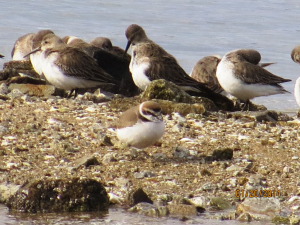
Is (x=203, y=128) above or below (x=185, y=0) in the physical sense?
below

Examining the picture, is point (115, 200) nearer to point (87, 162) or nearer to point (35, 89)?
point (87, 162)

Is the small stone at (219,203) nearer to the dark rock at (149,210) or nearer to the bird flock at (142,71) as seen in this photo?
the dark rock at (149,210)

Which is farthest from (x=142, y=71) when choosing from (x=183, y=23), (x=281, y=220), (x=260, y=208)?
(x=183, y=23)

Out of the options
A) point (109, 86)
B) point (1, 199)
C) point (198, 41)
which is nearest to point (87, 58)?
point (109, 86)

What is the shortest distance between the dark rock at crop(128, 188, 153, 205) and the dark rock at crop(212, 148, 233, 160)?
131 centimetres

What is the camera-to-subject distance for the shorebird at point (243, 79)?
10156 mm

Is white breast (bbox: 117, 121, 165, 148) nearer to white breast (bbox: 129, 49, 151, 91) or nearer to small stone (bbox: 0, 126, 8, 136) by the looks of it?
small stone (bbox: 0, 126, 8, 136)

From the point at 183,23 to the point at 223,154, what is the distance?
13.5 metres

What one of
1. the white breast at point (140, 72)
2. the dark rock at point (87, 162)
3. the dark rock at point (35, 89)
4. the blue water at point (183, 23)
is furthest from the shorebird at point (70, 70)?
the blue water at point (183, 23)

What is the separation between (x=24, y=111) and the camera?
314 inches

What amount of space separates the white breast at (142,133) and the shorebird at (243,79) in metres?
3.91

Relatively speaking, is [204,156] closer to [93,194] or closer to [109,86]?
[93,194]

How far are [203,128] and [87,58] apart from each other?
3.01 meters

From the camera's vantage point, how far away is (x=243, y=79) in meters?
10.1
